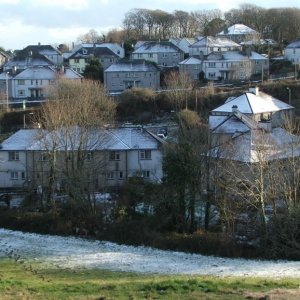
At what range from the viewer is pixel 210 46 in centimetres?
8306

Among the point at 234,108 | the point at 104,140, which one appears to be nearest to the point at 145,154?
the point at 104,140

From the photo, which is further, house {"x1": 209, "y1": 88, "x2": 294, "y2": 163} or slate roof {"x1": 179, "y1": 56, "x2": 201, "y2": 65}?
slate roof {"x1": 179, "y1": 56, "x2": 201, "y2": 65}

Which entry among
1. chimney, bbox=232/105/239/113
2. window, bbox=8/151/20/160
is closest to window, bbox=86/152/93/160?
window, bbox=8/151/20/160

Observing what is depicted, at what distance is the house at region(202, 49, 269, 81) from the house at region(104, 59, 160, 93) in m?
6.72

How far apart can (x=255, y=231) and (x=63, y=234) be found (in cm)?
909

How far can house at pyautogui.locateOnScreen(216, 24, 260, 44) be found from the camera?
88831 mm

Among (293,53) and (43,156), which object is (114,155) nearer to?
(43,156)

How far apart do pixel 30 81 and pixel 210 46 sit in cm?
2533

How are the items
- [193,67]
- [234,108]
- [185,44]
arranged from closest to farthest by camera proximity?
[234,108] < [193,67] < [185,44]

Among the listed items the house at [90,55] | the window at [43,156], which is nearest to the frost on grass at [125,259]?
the window at [43,156]

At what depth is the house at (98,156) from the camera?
118 ft

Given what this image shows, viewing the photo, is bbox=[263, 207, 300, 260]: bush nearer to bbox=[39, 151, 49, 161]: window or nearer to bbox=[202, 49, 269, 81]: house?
bbox=[39, 151, 49, 161]: window

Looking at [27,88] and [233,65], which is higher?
[233,65]

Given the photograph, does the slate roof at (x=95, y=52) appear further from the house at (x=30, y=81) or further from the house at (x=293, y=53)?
the house at (x=293, y=53)
